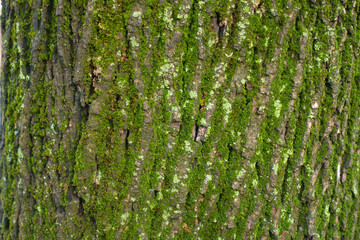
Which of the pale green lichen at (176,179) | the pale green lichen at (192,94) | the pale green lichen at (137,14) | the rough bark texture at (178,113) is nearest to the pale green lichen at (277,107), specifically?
the rough bark texture at (178,113)

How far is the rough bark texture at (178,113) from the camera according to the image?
134 cm

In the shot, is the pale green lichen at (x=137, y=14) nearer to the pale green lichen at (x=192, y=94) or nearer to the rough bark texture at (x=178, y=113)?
the rough bark texture at (x=178, y=113)

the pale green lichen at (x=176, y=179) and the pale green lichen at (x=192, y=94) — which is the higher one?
the pale green lichen at (x=192, y=94)

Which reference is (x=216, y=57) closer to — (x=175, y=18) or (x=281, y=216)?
(x=175, y=18)

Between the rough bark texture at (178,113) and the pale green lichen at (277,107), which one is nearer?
the rough bark texture at (178,113)

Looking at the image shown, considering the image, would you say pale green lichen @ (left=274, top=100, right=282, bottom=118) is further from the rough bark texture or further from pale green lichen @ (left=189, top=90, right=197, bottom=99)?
pale green lichen @ (left=189, top=90, right=197, bottom=99)

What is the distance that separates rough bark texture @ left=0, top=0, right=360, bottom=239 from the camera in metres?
1.34

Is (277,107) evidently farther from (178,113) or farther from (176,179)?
(176,179)

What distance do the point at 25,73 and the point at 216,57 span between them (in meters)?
0.99

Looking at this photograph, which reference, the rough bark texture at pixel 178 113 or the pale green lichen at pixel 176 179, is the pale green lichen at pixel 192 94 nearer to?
the rough bark texture at pixel 178 113

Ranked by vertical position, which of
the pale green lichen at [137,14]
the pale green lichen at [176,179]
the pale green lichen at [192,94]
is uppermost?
the pale green lichen at [137,14]

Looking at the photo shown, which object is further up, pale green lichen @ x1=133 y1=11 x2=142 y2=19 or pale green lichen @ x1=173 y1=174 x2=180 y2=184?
pale green lichen @ x1=133 y1=11 x2=142 y2=19

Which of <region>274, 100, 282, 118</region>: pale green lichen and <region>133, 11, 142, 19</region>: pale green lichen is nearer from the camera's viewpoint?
<region>133, 11, 142, 19</region>: pale green lichen

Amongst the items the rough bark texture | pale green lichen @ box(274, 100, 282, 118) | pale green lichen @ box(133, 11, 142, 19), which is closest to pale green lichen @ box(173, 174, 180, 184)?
the rough bark texture
